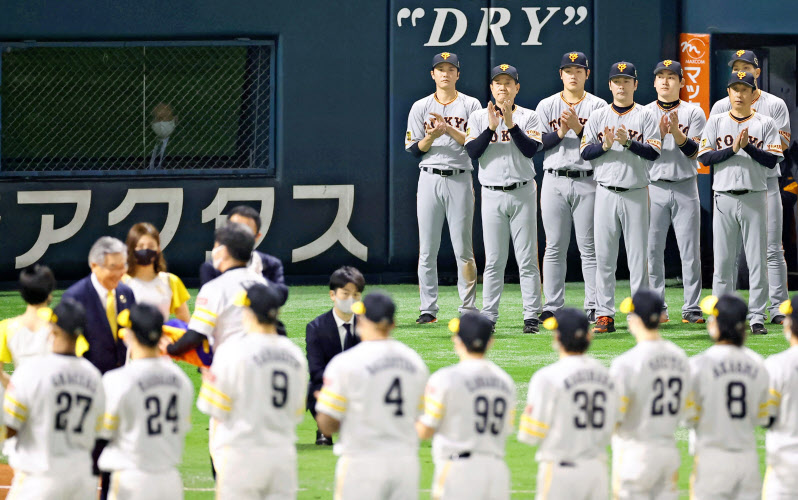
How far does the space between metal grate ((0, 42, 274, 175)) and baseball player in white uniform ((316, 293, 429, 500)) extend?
8.49 meters

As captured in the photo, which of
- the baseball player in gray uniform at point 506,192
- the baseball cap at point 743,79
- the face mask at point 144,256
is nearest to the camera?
the face mask at point 144,256

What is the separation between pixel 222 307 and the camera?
5.91 metres

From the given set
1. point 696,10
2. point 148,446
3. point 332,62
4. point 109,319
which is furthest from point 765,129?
point 148,446

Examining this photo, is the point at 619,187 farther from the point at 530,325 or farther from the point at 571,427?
the point at 571,427

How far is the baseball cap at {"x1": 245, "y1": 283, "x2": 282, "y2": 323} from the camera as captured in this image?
509 centimetres

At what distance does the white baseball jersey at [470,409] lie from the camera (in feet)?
16.1

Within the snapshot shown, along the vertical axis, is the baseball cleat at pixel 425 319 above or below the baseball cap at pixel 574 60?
below

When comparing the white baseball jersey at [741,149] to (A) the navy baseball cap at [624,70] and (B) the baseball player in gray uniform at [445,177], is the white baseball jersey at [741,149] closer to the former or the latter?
(A) the navy baseball cap at [624,70]

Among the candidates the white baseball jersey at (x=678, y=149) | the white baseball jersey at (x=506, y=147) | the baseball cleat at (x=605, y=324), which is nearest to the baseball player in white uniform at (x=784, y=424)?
the baseball cleat at (x=605, y=324)

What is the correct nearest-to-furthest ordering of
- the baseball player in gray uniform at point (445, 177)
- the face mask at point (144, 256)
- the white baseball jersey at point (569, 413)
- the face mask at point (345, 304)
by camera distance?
the white baseball jersey at point (569, 413) < the face mask at point (144, 256) < the face mask at point (345, 304) < the baseball player in gray uniform at point (445, 177)

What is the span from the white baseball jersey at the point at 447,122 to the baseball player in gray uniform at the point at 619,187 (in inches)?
39.5

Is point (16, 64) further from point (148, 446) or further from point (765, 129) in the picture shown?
point (148, 446)

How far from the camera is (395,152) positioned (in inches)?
528

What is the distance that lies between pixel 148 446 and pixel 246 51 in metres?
8.97
